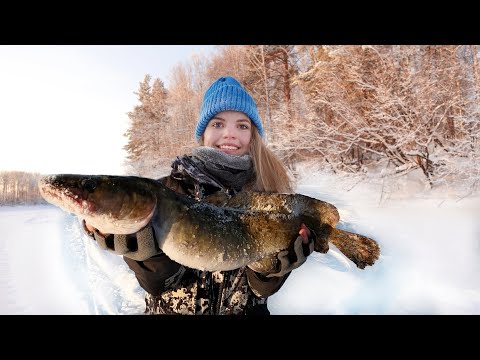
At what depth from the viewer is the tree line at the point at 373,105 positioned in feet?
32.4

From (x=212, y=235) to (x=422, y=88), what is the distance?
11.1 meters

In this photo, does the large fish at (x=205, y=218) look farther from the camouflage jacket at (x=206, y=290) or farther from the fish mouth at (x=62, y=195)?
the camouflage jacket at (x=206, y=290)

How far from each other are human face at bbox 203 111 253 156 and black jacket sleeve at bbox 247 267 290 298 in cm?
89

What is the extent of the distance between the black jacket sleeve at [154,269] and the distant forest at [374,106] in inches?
380

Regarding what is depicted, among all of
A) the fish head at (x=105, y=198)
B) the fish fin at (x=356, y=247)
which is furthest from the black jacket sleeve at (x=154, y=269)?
the fish fin at (x=356, y=247)

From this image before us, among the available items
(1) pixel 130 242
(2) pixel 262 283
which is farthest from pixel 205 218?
(2) pixel 262 283

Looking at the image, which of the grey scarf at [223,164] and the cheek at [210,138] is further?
the cheek at [210,138]

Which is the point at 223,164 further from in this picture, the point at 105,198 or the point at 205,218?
the point at 105,198

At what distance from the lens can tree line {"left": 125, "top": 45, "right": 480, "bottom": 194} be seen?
9.88 metres

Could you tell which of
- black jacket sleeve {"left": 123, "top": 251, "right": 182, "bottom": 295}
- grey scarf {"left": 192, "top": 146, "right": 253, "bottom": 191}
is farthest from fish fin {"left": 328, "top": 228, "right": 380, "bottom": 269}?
black jacket sleeve {"left": 123, "top": 251, "right": 182, "bottom": 295}

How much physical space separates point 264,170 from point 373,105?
31.3 ft

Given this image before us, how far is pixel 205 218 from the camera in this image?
5.39 ft

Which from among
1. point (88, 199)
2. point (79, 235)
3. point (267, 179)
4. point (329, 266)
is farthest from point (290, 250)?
point (79, 235)

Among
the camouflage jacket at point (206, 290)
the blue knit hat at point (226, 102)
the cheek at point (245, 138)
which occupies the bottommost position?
the camouflage jacket at point (206, 290)
